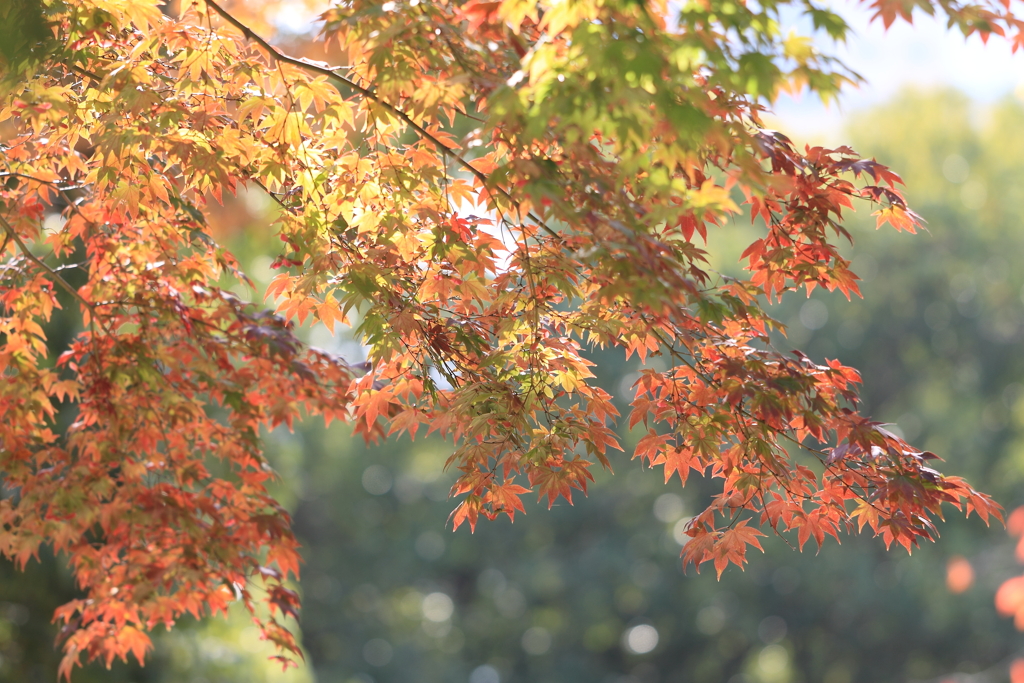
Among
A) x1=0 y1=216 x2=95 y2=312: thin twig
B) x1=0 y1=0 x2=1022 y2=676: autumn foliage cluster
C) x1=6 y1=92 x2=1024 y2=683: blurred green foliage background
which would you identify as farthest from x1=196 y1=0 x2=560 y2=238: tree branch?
x1=6 y1=92 x2=1024 y2=683: blurred green foliage background

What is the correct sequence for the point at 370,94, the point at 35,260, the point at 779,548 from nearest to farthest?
the point at 370,94, the point at 35,260, the point at 779,548

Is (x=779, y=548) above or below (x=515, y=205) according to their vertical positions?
below

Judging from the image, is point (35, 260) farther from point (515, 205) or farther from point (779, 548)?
point (779, 548)

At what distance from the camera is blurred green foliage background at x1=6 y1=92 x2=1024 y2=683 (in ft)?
48.7

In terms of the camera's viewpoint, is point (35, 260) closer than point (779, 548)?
Yes

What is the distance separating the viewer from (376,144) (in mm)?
2539

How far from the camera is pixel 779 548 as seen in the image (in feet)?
46.9

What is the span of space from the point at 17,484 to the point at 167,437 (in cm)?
58

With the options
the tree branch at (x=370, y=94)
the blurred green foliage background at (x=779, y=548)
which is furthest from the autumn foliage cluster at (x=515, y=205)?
the blurred green foliage background at (x=779, y=548)

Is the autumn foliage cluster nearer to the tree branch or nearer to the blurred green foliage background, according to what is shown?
the tree branch

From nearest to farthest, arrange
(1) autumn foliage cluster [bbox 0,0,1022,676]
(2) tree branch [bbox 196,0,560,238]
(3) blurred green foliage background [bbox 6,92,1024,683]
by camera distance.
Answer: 1. (1) autumn foliage cluster [bbox 0,0,1022,676]
2. (2) tree branch [bbox 196,0,560,238]
3. (3) blurred green foliage background [bbox 6,92,1024,683]

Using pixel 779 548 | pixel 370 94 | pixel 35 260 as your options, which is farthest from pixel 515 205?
pixel 779 548

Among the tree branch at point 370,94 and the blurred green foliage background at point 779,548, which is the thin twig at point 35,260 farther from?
the blurred green foliage background at point 779,548

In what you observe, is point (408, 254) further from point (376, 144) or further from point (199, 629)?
point (199, 629)
